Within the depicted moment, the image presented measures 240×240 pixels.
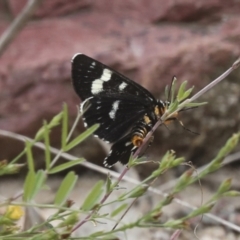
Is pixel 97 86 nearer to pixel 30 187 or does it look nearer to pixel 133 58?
A: pixel 30 187

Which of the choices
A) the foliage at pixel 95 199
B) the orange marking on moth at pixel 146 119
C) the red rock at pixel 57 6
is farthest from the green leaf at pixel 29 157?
the red rock at pixel 57 6

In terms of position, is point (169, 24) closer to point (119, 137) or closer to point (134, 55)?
point (134, 55)

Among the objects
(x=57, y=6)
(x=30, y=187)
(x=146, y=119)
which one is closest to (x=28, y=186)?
(x=30, y=187)

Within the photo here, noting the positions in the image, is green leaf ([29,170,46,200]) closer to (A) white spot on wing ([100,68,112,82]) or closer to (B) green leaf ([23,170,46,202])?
(B) green leaf ([23,170,46,202])

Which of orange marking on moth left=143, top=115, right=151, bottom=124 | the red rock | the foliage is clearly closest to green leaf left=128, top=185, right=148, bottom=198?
the foliage

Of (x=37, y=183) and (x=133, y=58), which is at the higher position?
(x=37, y=183)

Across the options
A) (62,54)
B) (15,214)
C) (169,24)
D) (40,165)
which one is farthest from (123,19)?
(15,214)
